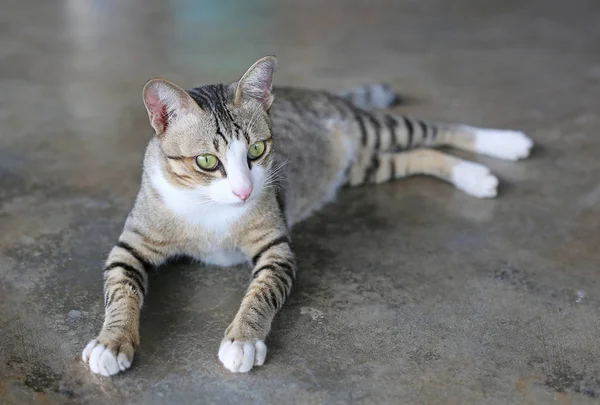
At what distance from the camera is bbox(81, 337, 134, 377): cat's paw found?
8.54ft

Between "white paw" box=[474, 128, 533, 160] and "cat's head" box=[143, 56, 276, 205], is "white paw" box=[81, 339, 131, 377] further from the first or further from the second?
"white paw" box=[474, 128, 533, 160]

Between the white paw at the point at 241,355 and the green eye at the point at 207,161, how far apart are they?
0.65 meters

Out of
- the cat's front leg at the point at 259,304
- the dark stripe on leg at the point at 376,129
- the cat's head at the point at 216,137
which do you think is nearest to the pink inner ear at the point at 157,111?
the cat's head at the point at 216,137

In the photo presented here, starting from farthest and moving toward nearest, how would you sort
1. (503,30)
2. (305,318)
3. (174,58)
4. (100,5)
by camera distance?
(100,5) → (503,30) → (174,58) → (305,318)

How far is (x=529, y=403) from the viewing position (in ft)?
8.50

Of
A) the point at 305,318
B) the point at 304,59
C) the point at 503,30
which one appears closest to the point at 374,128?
the point at 305,318

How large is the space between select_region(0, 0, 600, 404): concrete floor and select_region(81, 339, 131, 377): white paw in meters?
0.05

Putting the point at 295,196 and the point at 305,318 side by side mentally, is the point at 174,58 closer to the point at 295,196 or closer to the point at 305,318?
the point at 295,196

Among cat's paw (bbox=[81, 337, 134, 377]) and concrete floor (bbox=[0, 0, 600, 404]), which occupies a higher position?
cat's paw (bbox=[81, 337, 134, 377])

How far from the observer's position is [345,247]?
3.59 metres

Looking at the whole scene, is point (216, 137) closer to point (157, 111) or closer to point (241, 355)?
point (157, 111)

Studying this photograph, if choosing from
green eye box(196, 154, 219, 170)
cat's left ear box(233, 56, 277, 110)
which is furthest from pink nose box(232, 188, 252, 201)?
cat's left ear box(233, 56, 277, 110)

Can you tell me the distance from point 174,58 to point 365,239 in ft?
9.72

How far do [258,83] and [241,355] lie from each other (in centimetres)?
107
